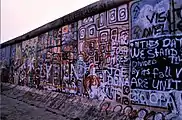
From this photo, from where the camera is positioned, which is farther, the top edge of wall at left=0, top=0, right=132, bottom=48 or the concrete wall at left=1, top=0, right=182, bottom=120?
the top edge of wall at left=0, top=0, right=132, bottom=48

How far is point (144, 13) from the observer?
5723mm

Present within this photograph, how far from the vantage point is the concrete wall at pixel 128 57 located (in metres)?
4.95

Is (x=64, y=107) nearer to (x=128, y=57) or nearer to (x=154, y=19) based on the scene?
(x=128, y=57)

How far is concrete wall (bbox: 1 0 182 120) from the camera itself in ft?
16.3

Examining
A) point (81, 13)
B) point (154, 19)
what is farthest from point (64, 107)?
point (154, 19)

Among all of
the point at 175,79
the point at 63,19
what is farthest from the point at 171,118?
the point at 63,19

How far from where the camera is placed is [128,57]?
6.05 metres

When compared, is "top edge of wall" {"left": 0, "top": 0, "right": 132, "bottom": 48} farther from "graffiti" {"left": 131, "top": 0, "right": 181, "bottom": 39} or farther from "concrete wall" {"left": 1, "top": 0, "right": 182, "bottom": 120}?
"graffiti" {"left": 131, "top": 0, "right": 181, "bottom": 39}

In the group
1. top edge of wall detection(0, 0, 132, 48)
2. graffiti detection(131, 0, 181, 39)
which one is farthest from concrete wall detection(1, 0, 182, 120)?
top edge of wall detection(0, 0, 132, 48)

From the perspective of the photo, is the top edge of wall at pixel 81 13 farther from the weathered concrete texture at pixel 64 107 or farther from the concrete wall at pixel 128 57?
the weathered concrete texture at pixel 64 107

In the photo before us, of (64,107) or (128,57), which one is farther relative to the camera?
(64,107)

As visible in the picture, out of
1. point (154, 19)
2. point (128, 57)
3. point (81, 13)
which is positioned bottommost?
point (128, 57)

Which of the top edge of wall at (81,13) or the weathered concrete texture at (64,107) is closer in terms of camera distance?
the weathered concrete texture at (64,107)

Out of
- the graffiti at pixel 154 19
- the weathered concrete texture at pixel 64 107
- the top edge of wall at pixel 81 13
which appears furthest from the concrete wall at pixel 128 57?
the weathered concrete texture at pixel 64 107
